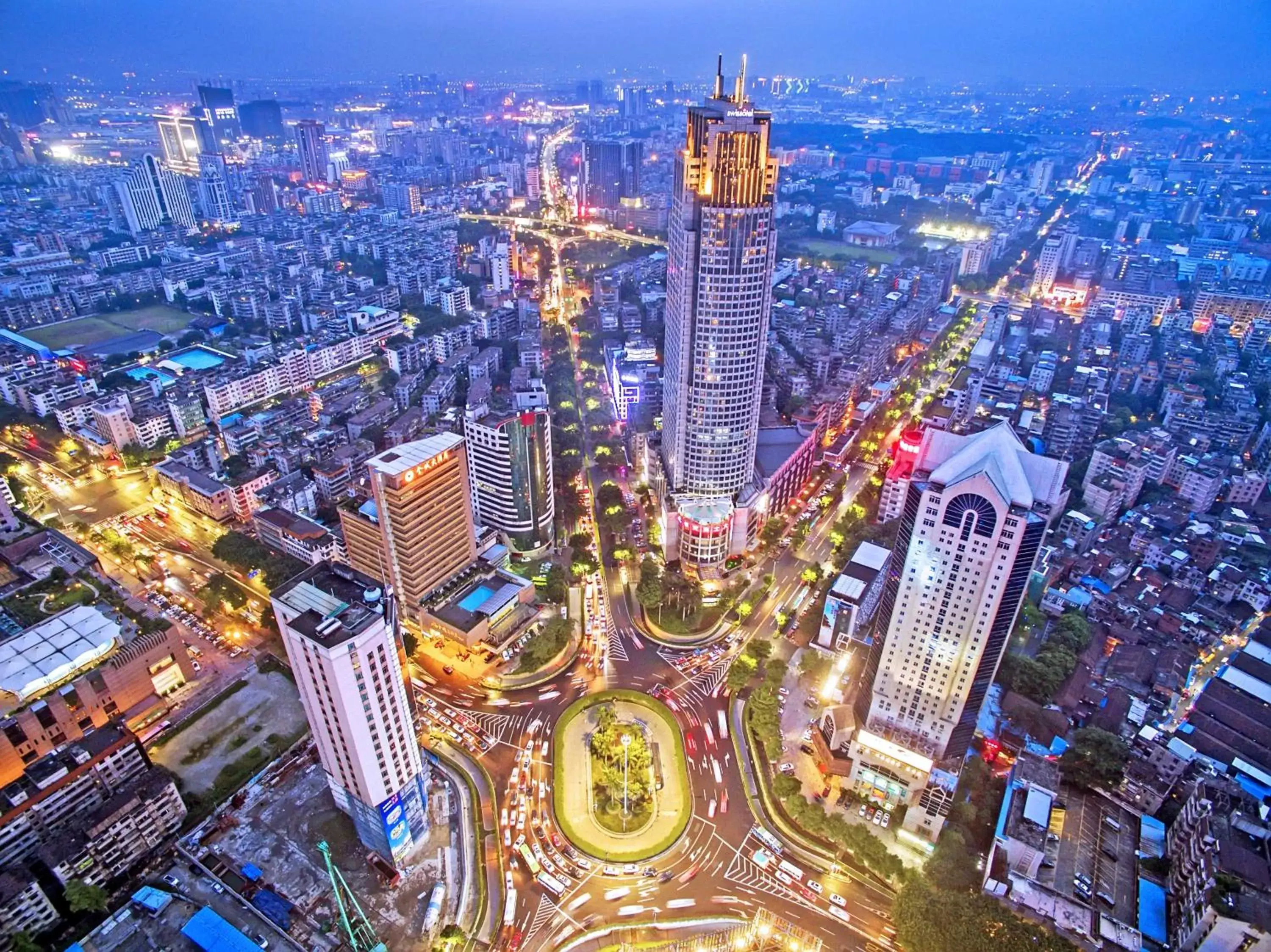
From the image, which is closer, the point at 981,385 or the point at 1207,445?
the point at 1207,445

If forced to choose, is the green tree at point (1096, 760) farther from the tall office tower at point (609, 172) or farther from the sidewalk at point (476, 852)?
the tall office tower at point (609, 172)

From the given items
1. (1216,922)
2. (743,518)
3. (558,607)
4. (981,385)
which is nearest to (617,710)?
(558,607)

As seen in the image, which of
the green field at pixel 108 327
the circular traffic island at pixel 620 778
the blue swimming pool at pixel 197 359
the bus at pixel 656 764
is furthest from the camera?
the green field at pixel 108 327

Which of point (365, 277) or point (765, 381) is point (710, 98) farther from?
point (365, 277)

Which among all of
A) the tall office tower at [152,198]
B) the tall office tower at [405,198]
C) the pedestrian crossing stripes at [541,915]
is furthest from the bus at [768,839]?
the tall office tower at [152,198]

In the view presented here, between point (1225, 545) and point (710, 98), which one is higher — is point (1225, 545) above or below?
below

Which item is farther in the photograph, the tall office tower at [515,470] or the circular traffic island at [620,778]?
the tall office tower at [515,470]
